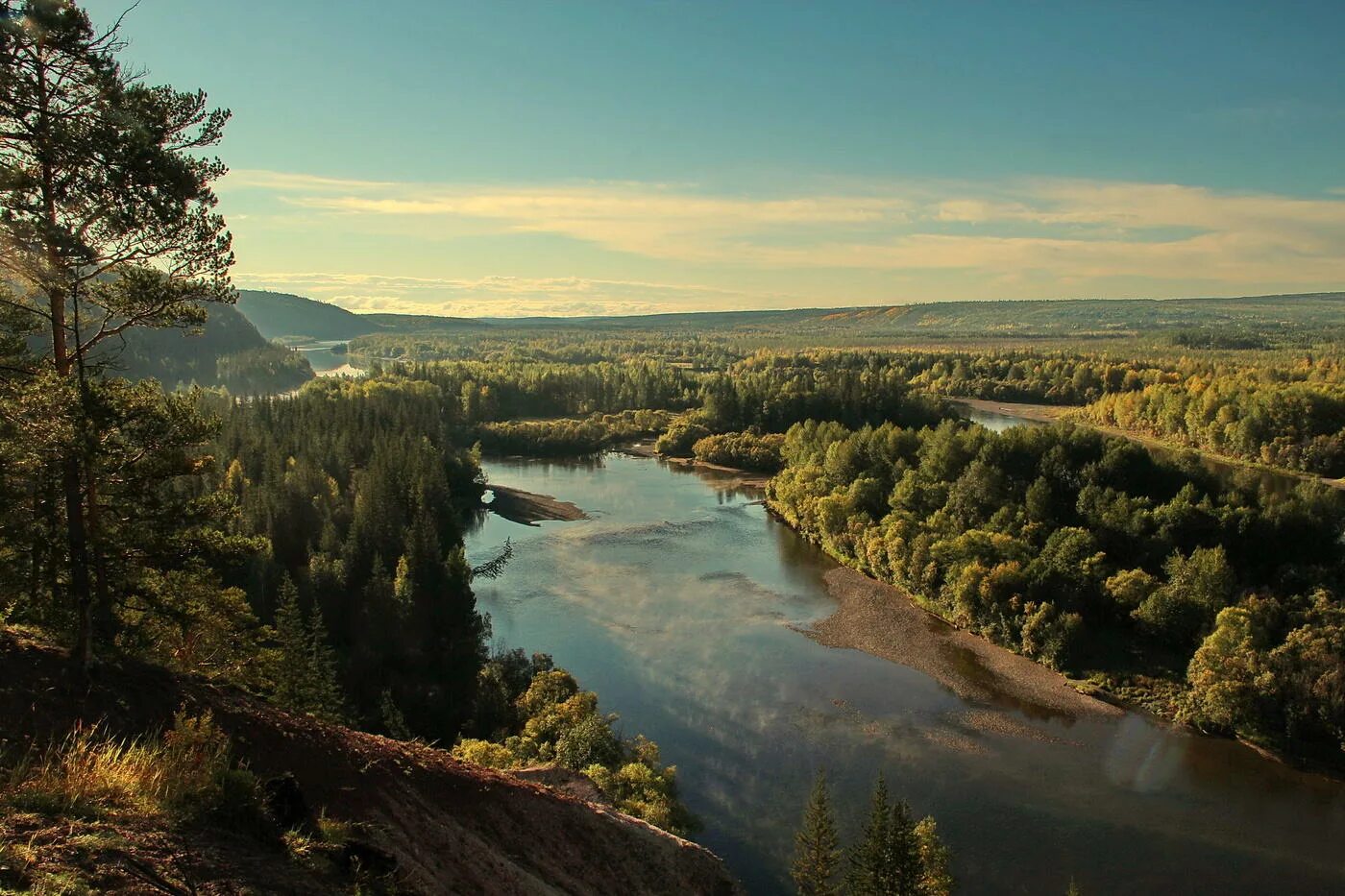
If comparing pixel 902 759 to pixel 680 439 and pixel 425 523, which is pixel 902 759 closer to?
pixel 425 523

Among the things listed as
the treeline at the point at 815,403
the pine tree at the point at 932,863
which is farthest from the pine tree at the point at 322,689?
the treeline at the point at 815,403

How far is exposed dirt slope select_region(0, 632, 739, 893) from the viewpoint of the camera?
12.4 metres

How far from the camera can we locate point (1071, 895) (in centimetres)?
1889

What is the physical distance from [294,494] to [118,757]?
139 ft

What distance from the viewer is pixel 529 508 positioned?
7581 centimetres

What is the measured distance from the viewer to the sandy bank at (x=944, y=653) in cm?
3834

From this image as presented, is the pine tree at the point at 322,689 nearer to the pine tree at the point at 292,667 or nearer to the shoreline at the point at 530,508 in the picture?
the pine tree at the point at 292,667

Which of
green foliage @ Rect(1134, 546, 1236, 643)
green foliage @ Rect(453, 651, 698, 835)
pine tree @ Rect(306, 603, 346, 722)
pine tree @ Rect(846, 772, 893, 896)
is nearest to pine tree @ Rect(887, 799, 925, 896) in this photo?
pine tree @ Rect(846, 772, 893, 896)

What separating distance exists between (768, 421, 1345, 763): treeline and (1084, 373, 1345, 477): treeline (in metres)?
48.7

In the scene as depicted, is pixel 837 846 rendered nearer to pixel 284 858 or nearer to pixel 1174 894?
pixel 1174 894

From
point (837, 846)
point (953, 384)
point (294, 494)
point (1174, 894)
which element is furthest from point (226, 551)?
point (953, 384)

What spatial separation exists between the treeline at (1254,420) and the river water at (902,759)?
6839 centimetres

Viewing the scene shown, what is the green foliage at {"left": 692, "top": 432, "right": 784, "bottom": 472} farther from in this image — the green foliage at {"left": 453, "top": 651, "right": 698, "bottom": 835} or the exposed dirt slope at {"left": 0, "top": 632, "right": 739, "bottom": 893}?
the exposed dirt slope at {"left": 0, "top": 632, "right": 739, "bottom": 893}

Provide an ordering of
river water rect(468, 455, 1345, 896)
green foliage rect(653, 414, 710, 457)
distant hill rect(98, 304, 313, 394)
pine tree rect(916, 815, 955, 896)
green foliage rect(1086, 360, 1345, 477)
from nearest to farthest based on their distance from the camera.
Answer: pine tree rect(916, 815, 955, 896) → river water rect(468, 455, 1345, 896) → green foliage rect(1086, 360, 1345, 477) → green foliage rect(653, 414, 710, 457) → distant hill rect(98, 304, 313, 394)
